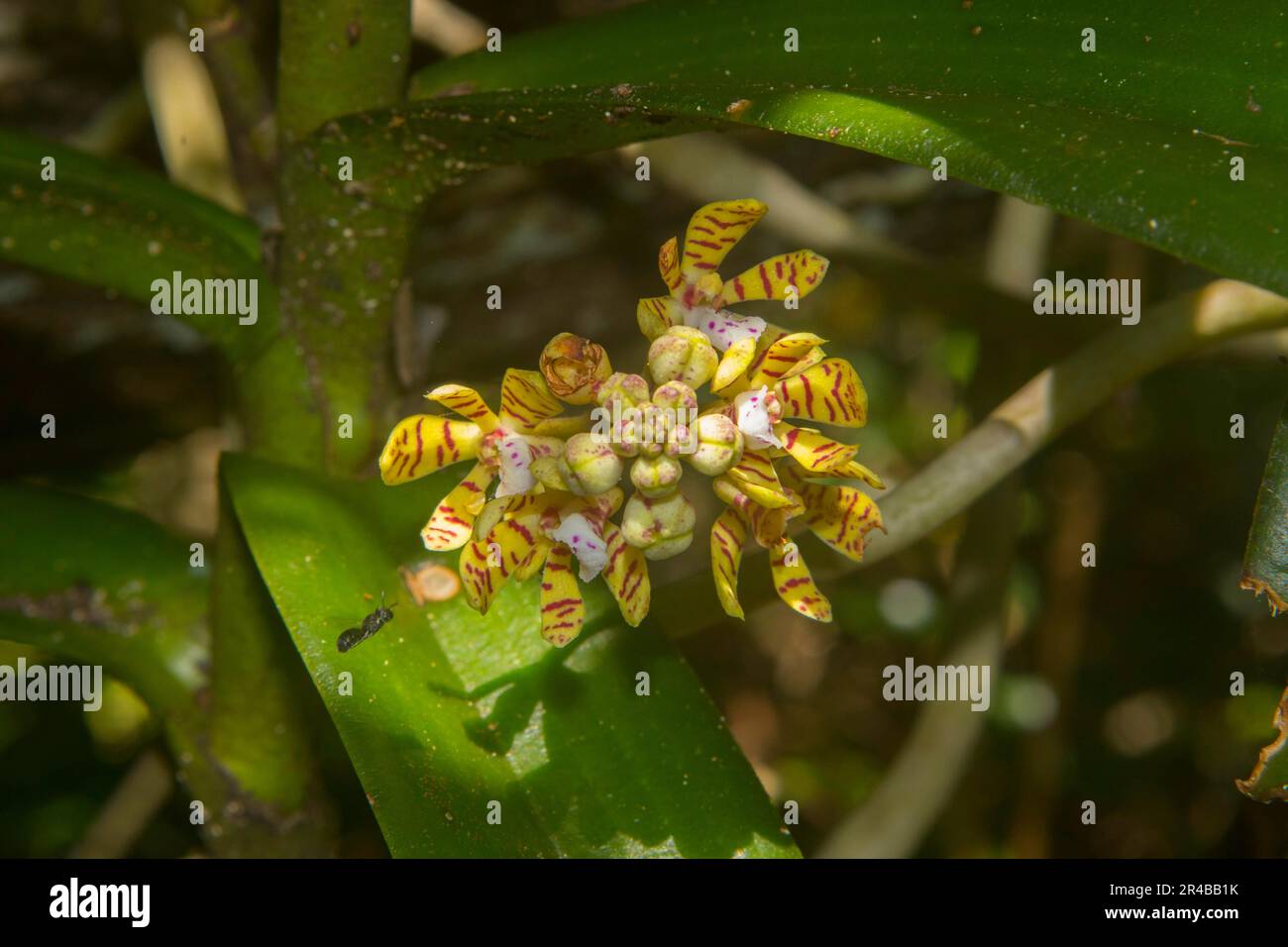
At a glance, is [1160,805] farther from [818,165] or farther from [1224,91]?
[1224,91]

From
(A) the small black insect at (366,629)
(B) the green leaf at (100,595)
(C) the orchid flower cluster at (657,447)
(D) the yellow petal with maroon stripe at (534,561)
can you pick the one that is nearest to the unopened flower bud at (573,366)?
(C) the orchid flower cluster at (657,447)

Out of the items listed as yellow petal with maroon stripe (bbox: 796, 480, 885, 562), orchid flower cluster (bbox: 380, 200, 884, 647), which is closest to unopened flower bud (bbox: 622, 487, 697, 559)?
orchid flower cluster (bbox: 380, 200, 884, 647)

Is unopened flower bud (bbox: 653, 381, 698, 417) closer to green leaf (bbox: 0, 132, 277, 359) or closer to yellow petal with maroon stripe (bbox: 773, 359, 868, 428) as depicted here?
yellow petal with maroon stripe (bbox: 773, 359, 868, 428)

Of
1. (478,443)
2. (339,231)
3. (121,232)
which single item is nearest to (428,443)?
(478,443)

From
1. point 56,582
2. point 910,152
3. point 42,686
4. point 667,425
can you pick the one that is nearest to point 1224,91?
point 910,152

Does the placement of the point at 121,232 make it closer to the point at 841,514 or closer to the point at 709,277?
the point at 709,277

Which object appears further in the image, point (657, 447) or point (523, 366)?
point (523, 366)

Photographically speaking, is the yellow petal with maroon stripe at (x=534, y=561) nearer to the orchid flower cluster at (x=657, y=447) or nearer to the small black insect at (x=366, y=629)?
the orchid flower cluster at (x=657, y=447)
